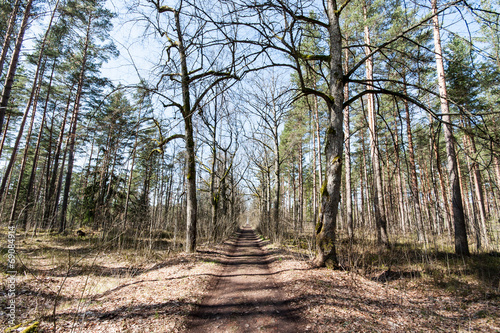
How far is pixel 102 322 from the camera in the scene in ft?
10.4

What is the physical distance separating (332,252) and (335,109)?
3.54 m

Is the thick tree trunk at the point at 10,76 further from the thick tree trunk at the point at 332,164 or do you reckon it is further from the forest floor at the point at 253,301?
the thick tree trunk at the point at 332,164

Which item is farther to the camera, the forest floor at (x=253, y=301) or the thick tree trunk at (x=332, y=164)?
the thick tree trunk at (x=332, y=164)

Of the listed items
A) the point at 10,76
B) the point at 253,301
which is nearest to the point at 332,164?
the point at 253,301

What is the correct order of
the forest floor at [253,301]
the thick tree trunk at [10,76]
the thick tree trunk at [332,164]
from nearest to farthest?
1. the forest floor at [253,301]
2. the thick tree trunk at [332,164]
3. the thick tree trunk at [10,76]

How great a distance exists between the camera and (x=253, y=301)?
4137 mm

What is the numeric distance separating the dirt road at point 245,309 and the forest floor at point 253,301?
0.05ft

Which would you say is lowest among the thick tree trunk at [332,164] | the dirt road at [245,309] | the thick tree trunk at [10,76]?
the dirt road at [245,309]

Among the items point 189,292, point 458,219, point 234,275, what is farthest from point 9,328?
point 458,219

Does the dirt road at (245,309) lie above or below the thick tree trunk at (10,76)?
below

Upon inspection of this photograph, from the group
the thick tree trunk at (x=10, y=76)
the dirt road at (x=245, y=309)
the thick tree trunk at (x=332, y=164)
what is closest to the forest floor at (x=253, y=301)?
the dirt road at (x=245, y=309)

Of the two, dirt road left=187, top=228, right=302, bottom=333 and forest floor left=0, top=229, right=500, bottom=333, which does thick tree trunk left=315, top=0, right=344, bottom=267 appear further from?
dirt road left=187, top=228, right=302, bottom=333

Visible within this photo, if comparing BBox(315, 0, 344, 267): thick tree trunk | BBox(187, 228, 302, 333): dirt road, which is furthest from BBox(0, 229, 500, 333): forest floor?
BBox(315, 0, 344, 267): thick tree trunk

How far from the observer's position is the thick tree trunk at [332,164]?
16.8 ft
